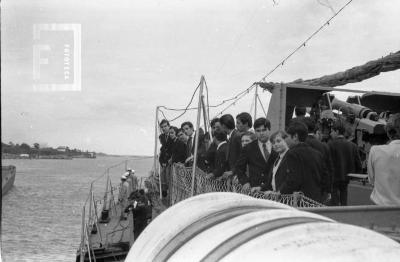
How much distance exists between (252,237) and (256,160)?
3.60m

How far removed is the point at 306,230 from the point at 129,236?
16282mm

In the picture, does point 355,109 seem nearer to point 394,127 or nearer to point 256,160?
point 256,160

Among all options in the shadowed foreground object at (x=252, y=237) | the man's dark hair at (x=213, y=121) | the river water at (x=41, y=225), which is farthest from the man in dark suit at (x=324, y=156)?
the river water at (x=41, y=225)

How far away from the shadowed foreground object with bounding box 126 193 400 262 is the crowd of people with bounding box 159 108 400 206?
2.15m

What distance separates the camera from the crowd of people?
3.81 m

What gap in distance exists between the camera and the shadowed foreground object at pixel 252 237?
4.83 ft

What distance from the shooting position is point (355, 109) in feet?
30.0

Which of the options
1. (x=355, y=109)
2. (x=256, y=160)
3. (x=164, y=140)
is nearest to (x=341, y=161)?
(x=256, y=160)

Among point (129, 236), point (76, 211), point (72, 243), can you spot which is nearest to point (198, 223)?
point (129, 236)

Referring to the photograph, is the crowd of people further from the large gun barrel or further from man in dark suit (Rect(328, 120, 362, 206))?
the large gun barrel

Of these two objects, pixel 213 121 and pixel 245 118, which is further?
pixel 213 121

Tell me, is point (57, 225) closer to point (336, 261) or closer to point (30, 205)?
point (30, 205)

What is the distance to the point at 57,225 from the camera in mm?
61125

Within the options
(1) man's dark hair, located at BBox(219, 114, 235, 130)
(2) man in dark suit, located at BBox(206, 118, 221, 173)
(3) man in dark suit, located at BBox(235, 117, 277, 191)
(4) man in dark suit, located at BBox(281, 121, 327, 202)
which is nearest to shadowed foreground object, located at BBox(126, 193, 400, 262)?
(4) man in dark suit, located at BBox(281, 121, 327, 202)
